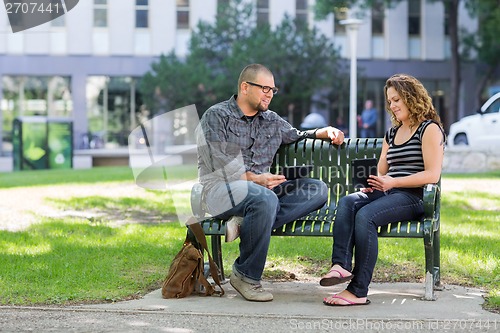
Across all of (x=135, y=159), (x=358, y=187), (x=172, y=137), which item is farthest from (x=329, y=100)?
(x=358, y=187)

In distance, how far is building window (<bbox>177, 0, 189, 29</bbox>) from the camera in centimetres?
4647

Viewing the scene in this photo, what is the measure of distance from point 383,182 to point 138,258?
245 cm

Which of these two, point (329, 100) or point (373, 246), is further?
point (329, 100)

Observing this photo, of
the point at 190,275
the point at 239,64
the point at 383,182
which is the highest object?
the point at 239,64

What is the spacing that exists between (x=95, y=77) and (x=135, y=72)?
6.23 ft

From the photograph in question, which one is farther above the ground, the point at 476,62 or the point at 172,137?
the point at 476,62

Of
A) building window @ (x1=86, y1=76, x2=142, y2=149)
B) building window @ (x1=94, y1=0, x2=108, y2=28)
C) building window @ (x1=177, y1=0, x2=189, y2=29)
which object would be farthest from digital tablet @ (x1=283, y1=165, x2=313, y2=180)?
building window @ (x1=177, y1=0, x2=189, y2=29)

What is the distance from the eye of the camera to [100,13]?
45.8 m

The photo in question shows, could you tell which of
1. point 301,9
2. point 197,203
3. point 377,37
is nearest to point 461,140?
point 197,203

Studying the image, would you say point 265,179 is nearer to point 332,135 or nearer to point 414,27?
point 332,135

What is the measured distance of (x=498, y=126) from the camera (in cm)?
2273

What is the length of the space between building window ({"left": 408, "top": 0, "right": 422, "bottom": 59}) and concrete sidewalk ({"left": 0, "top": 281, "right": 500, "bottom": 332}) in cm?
4267

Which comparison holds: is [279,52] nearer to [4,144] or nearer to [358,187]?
[4,144]

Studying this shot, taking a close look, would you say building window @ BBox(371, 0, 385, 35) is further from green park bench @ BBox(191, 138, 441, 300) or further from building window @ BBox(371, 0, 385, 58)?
green park bench @ BBox(191, 138, 441, 300)
